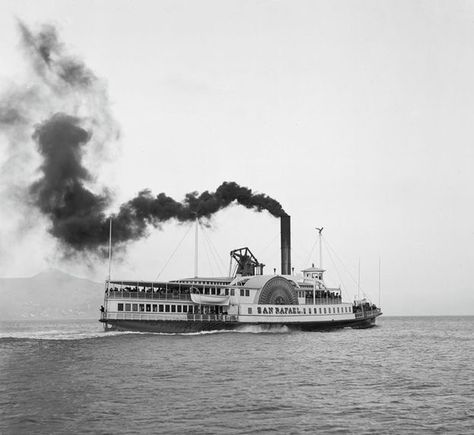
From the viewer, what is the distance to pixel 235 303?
251 ft

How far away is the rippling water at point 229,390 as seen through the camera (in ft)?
76.4

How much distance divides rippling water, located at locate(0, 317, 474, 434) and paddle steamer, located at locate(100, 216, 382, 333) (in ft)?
40.7

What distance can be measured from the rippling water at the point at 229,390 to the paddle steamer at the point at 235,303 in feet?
40.7

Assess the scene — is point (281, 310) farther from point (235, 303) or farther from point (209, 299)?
point (209, 299)

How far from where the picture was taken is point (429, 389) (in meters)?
32.5

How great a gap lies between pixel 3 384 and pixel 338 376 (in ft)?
67.2

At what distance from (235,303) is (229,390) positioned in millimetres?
45646

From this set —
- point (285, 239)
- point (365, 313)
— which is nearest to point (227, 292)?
point (285, 239)

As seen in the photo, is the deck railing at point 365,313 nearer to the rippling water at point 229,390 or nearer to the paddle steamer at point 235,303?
the paddle steamer at point 235,303

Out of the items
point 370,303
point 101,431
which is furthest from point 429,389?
point 370,303

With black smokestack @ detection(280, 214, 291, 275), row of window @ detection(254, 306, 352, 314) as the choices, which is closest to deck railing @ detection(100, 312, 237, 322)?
row of window @ detection(254, 306, 352, 314)

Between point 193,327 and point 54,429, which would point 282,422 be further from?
point 193,327

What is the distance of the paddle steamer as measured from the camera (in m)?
66.7

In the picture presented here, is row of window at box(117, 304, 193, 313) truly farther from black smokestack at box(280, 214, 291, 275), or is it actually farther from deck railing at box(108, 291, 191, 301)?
black smokestack at box(280, 214, 291, 275)
